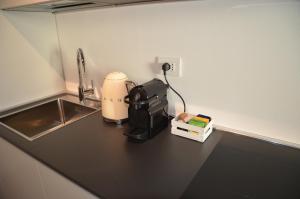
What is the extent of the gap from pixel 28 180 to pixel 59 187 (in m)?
0.31

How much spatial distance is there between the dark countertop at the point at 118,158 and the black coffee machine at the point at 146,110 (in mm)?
43

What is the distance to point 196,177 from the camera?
75cm

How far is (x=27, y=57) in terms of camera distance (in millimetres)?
1435

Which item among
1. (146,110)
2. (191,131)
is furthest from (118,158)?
(191,131)

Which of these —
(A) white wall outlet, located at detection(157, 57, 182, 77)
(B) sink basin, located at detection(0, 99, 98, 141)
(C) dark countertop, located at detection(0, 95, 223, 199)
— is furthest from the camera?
(B) sink basin, located at detection(0, 99, 98, 141)

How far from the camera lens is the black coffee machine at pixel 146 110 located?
3.10ft

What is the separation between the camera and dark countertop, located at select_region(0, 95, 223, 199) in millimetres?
702

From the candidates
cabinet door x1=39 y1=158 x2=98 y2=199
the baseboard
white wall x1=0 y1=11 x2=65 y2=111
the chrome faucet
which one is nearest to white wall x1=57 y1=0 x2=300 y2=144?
the baseboard

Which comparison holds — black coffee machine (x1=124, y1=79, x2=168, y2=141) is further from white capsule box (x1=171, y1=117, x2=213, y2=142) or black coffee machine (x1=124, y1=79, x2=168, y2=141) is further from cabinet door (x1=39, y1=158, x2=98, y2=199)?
cabinet door (x1=39, y1=158, x2=98, y2=199)

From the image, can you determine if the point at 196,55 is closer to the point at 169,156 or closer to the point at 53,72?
the point at 169,156

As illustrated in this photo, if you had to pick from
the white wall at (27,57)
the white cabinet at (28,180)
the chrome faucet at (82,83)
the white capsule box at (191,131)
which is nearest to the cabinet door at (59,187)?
the white cabinet at (28,180)

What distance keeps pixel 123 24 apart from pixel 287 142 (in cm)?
102

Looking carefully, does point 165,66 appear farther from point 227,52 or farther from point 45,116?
point 45,116

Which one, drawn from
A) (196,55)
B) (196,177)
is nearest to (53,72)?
(196,55)
